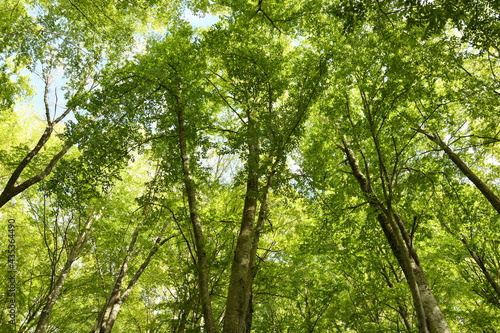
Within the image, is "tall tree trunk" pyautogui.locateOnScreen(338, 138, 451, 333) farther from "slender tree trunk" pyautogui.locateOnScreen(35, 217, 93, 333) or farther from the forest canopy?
"slender tree trunk" pyautogui.locateOnScreen(35, 217, 93, 333)

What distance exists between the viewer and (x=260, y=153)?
5898 mm

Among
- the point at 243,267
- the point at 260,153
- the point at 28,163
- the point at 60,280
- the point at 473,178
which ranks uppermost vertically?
the point at 28,163

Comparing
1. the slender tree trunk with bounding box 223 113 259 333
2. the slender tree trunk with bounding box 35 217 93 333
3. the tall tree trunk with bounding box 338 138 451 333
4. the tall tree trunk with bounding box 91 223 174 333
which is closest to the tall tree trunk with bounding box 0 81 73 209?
the slender tree trunk with bounding box 35 217 93 333

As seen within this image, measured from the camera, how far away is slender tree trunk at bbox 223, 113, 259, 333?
4.80m

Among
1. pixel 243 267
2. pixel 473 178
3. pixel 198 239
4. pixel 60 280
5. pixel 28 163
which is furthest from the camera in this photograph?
pixel 60 280

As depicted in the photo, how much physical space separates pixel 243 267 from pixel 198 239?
977 mm

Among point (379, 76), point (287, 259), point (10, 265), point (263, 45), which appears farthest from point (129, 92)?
point (10, 265)

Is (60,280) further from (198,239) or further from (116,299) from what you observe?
(198,239)

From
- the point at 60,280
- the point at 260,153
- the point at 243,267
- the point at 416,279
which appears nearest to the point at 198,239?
the point at 243,267

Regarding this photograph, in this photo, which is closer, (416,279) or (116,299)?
(416,279)

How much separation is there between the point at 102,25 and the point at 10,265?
880 centimetres

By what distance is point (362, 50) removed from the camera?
6770mm

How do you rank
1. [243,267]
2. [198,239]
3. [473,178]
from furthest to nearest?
[473,178], [243,267], [198,239]

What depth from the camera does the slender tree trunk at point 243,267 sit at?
15.7ft
